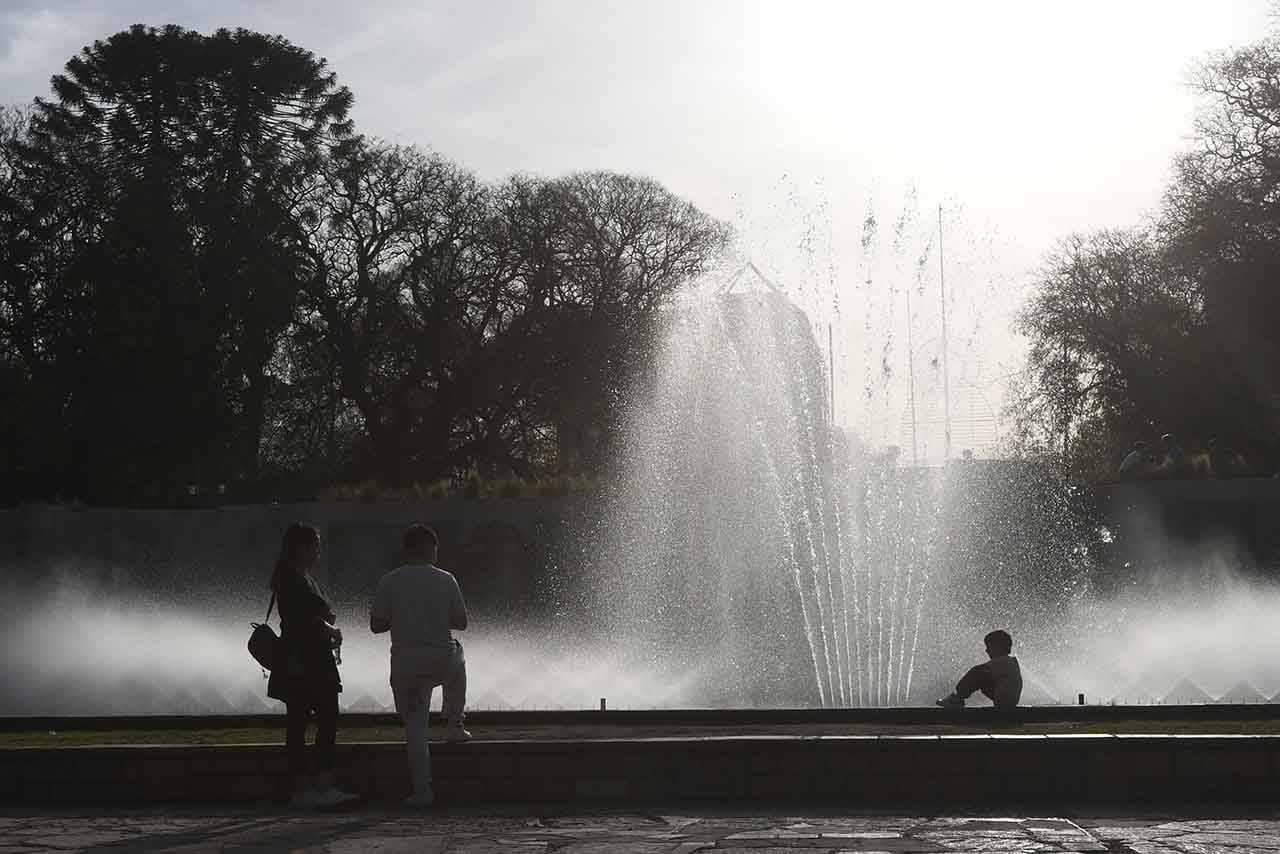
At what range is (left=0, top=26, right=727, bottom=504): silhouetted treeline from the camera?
37.5 meters

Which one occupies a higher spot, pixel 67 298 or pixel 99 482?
pixel 67 298

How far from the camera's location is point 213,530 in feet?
105

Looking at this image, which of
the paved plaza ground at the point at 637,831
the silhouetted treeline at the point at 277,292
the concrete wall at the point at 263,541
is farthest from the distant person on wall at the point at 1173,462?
the paved plaza ground at the point at 637,831

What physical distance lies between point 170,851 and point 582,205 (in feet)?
150

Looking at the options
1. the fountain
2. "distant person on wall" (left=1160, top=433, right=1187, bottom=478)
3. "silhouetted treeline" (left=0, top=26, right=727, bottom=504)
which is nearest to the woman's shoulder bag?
the fountain

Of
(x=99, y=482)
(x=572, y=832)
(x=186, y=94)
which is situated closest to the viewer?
(x=572, y=832)

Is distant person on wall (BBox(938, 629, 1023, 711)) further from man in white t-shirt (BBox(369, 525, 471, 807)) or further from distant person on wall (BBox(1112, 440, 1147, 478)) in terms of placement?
distant person on wall (BBox(1112, 440, 1147, 478))

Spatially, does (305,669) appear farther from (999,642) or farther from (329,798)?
(999,642)

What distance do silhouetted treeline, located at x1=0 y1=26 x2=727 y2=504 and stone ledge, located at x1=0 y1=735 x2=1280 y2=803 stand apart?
2659cm

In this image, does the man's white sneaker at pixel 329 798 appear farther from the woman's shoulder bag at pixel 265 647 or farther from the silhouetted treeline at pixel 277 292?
the silhouetted treeline at pixel 277 292

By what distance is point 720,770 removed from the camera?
9242mm

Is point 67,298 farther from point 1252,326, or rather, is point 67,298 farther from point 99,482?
point 1252,326

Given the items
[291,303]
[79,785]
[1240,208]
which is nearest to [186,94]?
[291,303]

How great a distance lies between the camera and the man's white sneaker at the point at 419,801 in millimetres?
9125
